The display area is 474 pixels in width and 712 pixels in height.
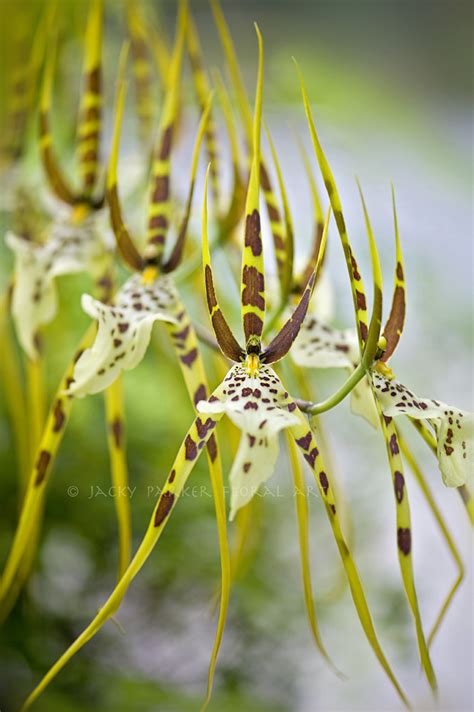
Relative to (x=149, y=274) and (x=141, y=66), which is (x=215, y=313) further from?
(x=141, y=66)

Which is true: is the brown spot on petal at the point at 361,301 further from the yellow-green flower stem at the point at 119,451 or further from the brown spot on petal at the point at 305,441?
the yellow-green flower stem at the point at 119,451

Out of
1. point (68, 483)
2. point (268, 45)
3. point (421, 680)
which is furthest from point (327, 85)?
point (421, 680)

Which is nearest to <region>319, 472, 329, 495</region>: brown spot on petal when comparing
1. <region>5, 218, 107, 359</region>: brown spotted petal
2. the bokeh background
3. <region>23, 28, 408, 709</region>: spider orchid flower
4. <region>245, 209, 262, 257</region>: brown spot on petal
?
<region>23, 28, 408, 709</region>: spider orchid flower

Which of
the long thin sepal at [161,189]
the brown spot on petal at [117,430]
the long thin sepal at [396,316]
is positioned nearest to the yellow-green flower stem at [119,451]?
the brown spot on petal at [117,430]

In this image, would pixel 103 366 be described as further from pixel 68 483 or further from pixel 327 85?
pixel 327 85

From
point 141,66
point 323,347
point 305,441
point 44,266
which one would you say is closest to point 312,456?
point 305,441

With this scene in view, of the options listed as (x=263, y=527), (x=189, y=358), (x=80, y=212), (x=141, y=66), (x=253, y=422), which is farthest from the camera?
(x=263, y=527)

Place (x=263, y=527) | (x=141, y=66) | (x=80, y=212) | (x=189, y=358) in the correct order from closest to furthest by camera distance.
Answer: (x=189, y=358)
(x=80, y=212)
(x=141, y=66)
(x=263, y=527)
